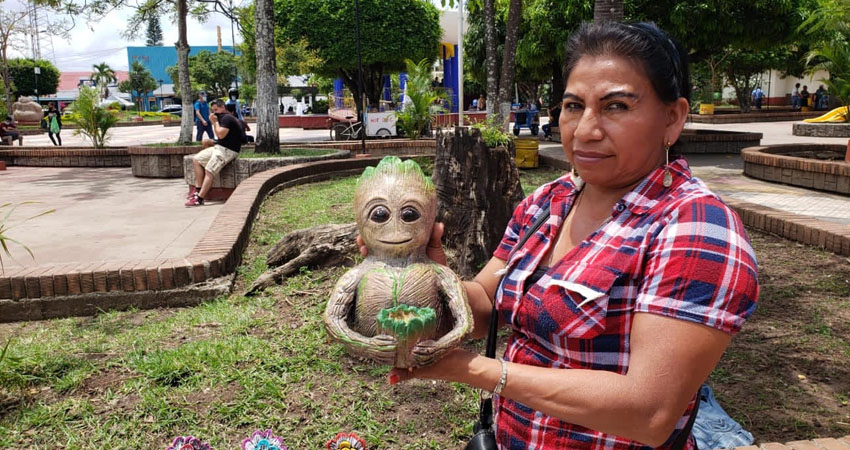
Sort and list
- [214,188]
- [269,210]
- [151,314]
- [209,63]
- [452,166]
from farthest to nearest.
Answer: [209,63]
[214,188]
[269,210]
[452,166]
[151,314]

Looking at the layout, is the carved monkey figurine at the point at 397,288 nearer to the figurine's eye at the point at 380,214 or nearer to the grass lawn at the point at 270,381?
the figurine's eye at the point at 380,214

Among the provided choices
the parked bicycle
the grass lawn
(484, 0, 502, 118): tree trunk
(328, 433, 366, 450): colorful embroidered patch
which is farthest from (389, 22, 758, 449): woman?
the parked bicycle

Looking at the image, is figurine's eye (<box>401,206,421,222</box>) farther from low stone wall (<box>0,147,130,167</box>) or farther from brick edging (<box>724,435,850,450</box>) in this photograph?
low stone wall (<box>0,147,130,167</box>)

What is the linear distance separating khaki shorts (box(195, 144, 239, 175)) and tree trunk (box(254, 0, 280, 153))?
192 centimetres

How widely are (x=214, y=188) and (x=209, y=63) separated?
56.8 meters

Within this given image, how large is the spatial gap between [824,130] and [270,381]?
21447mm

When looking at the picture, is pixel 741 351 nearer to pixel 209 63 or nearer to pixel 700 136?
pixel 700 136

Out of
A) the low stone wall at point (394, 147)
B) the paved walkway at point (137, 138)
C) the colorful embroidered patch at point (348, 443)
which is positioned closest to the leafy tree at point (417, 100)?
the low stone wall at point (394, 147)

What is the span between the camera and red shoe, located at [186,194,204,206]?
8531 millimetres

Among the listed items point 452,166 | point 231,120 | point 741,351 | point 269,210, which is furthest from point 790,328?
point 231,120

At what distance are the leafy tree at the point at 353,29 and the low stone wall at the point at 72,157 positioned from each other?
29.5 ft

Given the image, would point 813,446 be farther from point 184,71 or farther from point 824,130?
point 824,130

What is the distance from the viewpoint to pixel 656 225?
1.31m

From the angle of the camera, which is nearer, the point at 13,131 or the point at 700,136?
the point at 700,136
